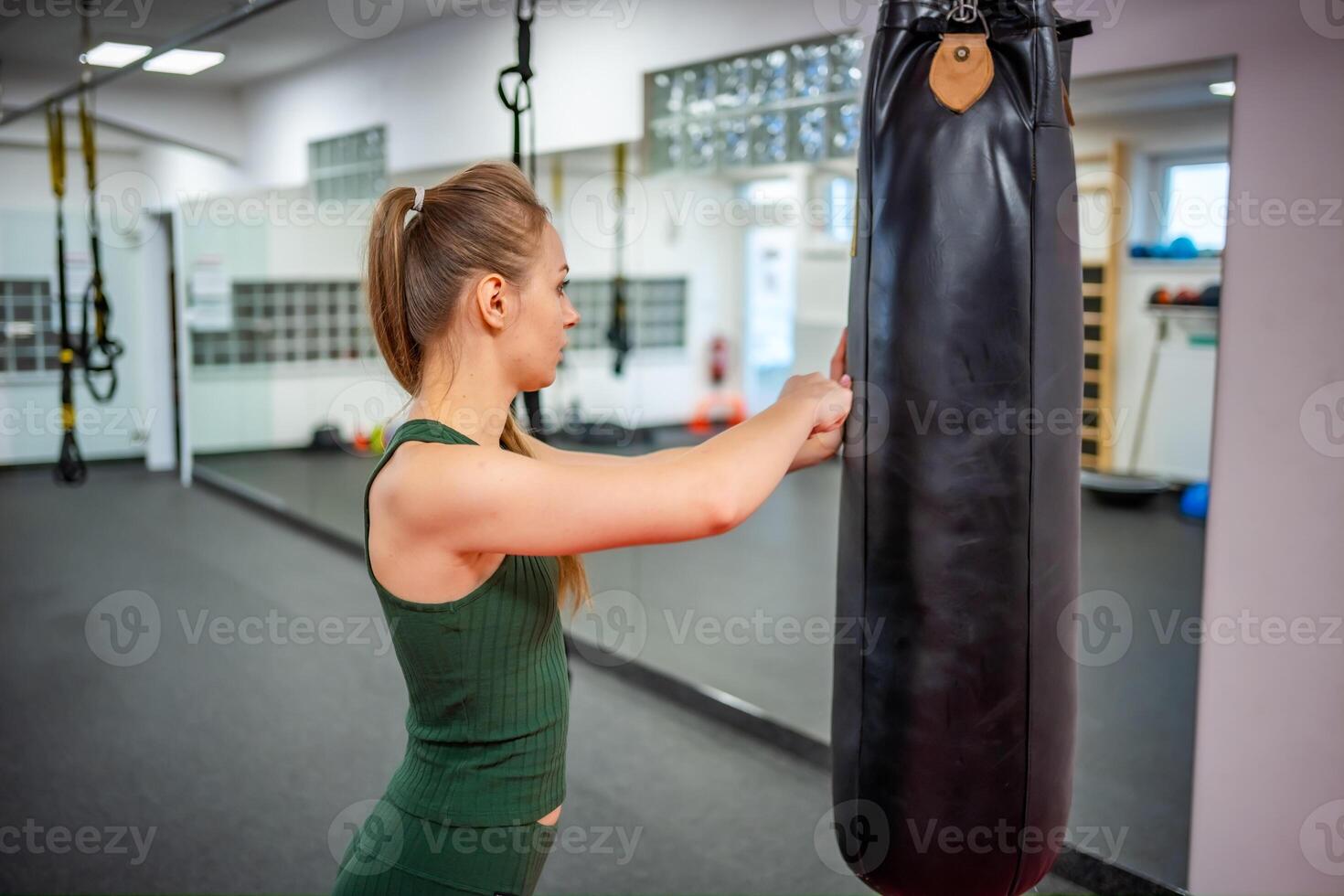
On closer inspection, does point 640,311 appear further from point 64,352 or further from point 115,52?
point 115,52

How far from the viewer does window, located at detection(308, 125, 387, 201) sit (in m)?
6.37

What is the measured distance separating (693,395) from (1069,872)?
221cm

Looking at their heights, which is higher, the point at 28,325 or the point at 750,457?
the point at 28,325

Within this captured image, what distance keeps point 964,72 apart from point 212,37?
5825mm

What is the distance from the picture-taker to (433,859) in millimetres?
1331

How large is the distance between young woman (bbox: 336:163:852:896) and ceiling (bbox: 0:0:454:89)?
3.74 m

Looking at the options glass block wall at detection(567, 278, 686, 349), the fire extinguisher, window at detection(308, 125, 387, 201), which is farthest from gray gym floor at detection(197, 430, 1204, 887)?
window at detection(308, 125, 387, 201)

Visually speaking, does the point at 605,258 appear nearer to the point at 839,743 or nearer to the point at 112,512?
the point at 839,743

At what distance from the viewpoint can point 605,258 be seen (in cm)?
480

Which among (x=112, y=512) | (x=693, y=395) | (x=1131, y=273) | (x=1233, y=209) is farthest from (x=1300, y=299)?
(x=112, y=512)

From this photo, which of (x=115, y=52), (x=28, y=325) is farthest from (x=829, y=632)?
(x=28, y=325)

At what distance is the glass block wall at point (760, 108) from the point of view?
11.5 feet

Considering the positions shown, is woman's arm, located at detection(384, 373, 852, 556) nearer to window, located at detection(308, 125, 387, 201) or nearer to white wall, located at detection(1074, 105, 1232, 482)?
white wall, located at detection(1074, 105, 1232, 482)

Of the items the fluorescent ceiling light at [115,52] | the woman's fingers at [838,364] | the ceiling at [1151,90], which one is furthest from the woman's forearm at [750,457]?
the fluorescent ceiling light at [115,52]
